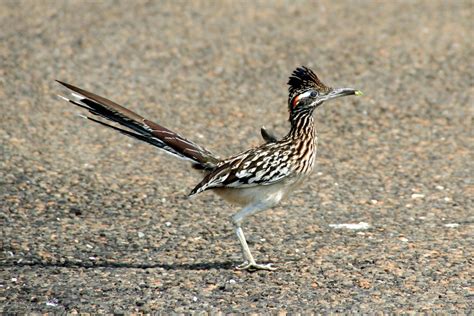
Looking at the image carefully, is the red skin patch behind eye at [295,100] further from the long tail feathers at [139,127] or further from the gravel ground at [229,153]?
the gravel ground at [229,153]

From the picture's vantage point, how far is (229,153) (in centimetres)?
1034

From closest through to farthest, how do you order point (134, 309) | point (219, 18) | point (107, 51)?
1. point (134, 309)
2. point (107, 51)
3. point (219, 18)

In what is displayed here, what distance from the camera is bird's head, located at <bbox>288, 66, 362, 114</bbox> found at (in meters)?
7.51

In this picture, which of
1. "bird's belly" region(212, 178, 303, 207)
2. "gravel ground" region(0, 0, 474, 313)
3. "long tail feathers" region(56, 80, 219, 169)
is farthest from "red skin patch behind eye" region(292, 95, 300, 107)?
"gravel ground" region(0, 0, 474, 313)

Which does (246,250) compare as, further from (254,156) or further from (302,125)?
(302,125)

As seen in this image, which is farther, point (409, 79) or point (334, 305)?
point (409, 79)

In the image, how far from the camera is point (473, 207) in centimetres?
885

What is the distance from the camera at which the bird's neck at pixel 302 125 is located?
753cm

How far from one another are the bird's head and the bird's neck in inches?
1.4

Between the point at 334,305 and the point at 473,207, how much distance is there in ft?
8.65

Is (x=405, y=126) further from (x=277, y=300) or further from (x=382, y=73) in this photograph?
(x=277, y=300)

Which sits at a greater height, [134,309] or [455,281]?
[455,281]

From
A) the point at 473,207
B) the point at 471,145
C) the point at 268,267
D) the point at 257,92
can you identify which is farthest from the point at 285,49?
the point at 268,267

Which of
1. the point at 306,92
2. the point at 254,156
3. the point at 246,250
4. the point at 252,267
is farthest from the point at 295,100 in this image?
the point at 252,267
